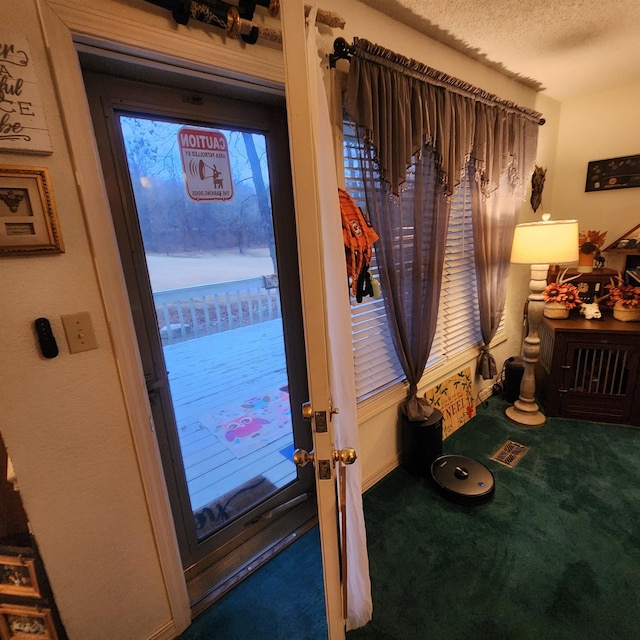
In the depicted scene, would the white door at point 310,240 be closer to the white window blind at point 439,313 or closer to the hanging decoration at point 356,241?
the hanging decoration at point 356,241

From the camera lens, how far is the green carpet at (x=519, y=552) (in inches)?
52.9

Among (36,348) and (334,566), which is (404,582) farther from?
(36,348)

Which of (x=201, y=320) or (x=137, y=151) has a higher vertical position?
(x=137, y=151)

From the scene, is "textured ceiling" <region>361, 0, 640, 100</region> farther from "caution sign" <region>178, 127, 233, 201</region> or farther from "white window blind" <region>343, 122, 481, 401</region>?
"caution sign" <region>178, 127, 233, 201</region>

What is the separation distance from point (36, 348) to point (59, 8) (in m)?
0.91

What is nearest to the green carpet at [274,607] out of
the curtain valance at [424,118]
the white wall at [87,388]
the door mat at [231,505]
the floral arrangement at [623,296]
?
the white wall at [87,388]

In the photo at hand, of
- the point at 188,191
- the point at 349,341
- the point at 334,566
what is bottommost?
the point at 334,566

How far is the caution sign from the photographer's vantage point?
1.33m

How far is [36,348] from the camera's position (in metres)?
0.95

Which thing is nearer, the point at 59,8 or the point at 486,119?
the point at 59,8

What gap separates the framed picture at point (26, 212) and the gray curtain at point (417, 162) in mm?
1177

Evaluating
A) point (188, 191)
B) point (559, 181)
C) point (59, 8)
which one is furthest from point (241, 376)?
point (559, 181)

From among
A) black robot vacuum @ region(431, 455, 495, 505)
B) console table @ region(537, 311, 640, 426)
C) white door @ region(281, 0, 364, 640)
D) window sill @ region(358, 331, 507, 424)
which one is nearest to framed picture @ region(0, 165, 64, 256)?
white door @ region(281, 0, 364, 640)

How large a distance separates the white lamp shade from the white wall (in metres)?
1.95
